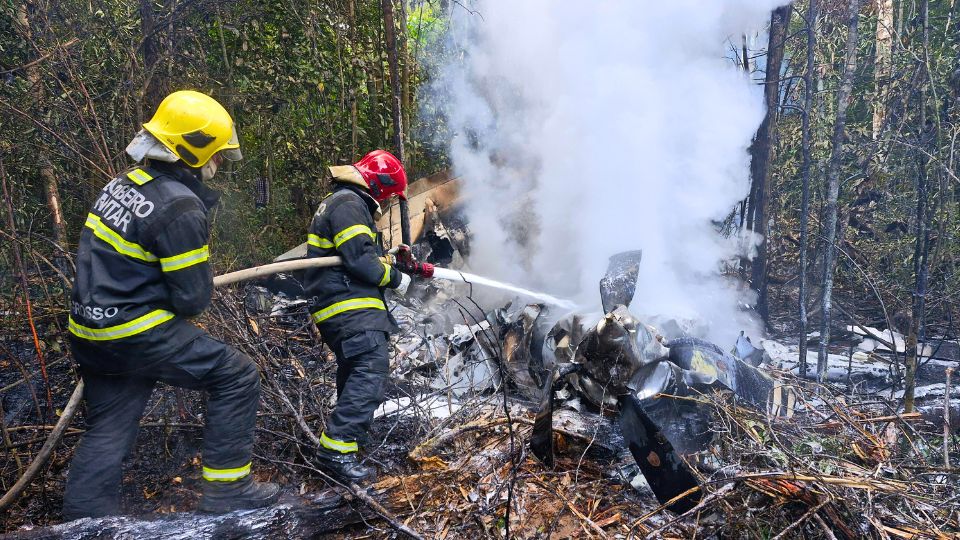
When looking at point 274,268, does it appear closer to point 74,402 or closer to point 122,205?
point 122,205

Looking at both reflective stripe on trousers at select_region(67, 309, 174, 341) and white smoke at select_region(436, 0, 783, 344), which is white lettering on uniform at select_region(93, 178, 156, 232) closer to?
reflective stripe on trousers at select_region(67, 309, 174, 341)

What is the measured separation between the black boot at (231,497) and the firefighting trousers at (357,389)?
44 cm

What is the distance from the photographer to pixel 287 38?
7.29m

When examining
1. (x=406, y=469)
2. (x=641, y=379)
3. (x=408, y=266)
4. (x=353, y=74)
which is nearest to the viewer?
(x=406, y=469)

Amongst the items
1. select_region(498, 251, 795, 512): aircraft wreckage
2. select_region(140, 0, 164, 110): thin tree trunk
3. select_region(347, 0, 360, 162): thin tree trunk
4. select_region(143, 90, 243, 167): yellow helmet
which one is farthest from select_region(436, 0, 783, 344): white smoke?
select_region(140, 0, 164, 110): thin tree trunk

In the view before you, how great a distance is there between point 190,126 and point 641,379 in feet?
8.74

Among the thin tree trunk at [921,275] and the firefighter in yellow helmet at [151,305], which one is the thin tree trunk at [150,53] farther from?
the thin tree trunk at [921,275]

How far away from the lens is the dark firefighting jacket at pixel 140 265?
8.05ft

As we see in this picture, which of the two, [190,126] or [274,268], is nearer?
[190,126]

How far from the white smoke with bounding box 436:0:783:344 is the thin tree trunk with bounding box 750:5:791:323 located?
0.13 meters

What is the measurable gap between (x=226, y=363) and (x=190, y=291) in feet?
1.22

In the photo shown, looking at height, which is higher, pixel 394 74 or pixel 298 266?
pixel 394 74

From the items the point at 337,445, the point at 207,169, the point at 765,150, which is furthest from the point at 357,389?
the point at 765,150

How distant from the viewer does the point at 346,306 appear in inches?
132
